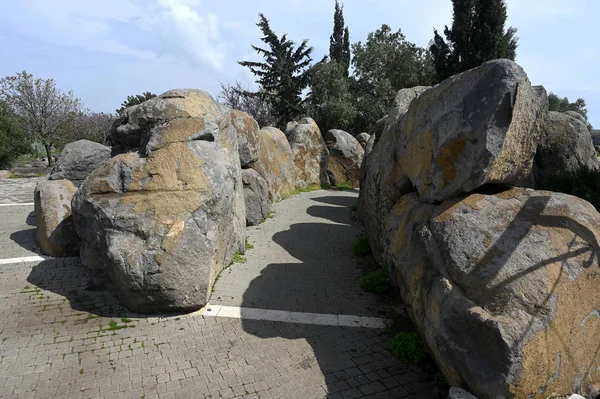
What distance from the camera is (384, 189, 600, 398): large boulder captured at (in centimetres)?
344

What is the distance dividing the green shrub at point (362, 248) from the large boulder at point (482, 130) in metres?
3.63

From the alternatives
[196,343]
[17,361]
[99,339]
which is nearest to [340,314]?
[196,343]

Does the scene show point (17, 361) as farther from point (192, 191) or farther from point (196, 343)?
point (192, 191)

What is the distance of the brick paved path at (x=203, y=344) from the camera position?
173 inches

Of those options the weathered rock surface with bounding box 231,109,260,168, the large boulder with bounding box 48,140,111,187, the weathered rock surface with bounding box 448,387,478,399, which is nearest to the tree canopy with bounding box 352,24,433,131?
the weathered rock surface with bounding box 231,109,260,168

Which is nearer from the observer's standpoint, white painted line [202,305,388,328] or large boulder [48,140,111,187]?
white painted line [202,305,388,328]

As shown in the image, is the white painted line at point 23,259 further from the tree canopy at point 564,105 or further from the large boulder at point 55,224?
the tree canopy at point 564,105

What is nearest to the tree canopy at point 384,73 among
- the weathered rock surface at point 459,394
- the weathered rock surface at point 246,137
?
the weathered rock surface at point 246,137

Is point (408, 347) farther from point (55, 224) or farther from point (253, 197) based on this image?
point (55, 224)

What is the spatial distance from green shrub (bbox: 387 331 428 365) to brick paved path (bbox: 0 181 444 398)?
4.2 inches

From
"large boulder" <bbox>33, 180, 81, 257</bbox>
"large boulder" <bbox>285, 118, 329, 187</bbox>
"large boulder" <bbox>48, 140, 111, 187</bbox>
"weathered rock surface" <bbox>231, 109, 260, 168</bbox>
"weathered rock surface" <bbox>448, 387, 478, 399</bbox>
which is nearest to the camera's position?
"weathered rock surface" <bbox>448, 387, 478, 399</bbox>

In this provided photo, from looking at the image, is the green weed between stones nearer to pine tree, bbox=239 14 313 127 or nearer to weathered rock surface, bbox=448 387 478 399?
weathered rock surface, bbox=448 387 478 399

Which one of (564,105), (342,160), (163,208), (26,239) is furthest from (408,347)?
(564,105)

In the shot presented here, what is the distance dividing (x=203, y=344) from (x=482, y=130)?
4583mm
